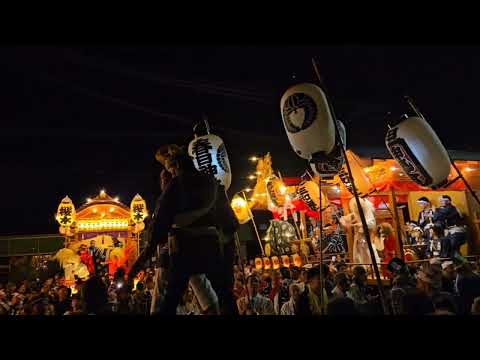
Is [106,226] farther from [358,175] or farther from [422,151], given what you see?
[422,151]

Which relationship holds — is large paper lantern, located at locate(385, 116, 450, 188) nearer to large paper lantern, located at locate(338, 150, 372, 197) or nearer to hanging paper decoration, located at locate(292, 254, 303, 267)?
large paper lantern, located at locate(338, 150, 372, 197)

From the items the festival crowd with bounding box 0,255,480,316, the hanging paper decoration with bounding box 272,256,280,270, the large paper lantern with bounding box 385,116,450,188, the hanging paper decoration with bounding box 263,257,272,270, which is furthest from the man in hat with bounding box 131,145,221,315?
the hanging paper decoration with bounding box 263,257,272,270

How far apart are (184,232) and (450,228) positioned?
8.36 metres

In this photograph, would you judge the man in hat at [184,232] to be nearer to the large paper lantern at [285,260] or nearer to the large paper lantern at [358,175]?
the large paper lantern at [358,175]

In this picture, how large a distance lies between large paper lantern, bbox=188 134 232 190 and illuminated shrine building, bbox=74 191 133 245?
1363 cm

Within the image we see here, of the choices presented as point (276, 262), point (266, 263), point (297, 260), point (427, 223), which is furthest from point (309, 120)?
point (266, 263)

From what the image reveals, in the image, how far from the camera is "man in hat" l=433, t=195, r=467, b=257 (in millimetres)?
8362

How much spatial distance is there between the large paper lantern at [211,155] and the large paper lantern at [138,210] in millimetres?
13124

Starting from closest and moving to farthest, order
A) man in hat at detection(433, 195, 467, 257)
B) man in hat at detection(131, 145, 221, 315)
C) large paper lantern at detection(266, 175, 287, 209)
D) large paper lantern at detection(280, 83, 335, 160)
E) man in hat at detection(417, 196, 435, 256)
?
man in hat at detection(131, 145, 221, 315), large paper lantern at detection(280, 83, 335, 160), man in hat at detection(433, 195, 467, 257), man in hat at detection(417, 196, 435, 256), large paper lantern at detection(266, 175, 287, 209)

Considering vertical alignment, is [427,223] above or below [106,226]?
below

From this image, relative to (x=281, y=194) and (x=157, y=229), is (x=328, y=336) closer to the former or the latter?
(x=157, y=229)

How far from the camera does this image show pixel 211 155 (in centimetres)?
656

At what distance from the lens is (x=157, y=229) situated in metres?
2.89

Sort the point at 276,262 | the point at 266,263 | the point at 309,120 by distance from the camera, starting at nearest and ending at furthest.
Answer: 1. the point at 309,120
2. the point at 276,262
3. the point at 266,263
